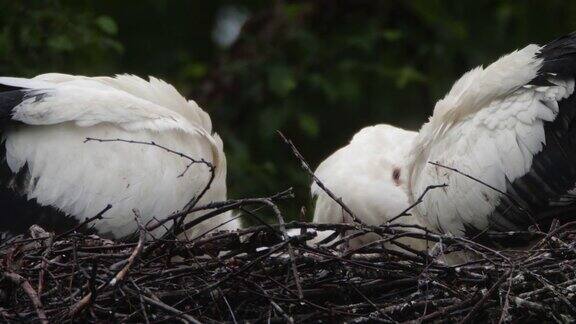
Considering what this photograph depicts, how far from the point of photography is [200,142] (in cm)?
708

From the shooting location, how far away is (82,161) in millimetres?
6688

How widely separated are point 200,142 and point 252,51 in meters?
4.38

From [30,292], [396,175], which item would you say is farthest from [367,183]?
[30,292]

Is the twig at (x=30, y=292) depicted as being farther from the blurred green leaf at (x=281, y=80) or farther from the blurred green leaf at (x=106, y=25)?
the blurred green leaf at (x=281, y=80)

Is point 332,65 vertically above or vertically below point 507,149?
below

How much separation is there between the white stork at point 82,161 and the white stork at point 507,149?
1.25m

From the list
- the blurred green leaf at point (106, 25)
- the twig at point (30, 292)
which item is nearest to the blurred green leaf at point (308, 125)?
the blurred green leaf at point (106, 25)

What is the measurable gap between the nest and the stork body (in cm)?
76

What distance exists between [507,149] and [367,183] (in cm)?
95

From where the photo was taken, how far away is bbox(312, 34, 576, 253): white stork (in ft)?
21.4

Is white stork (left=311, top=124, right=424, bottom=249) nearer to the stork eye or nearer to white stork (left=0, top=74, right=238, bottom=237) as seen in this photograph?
the stork eye

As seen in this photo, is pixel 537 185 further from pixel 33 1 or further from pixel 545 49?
pixel 33 1

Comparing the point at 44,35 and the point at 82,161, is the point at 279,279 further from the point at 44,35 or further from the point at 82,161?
the point at 44,35

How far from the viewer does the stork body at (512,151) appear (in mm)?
6527
